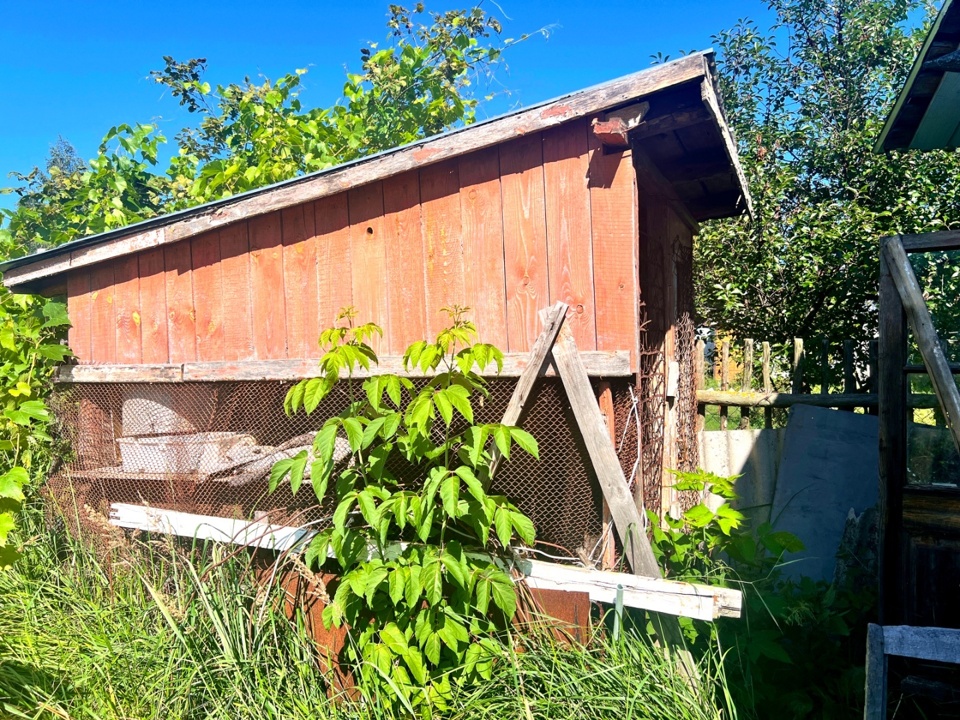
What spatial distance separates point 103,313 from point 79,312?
221mm

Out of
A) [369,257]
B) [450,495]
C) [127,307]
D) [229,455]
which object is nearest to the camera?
[450,495]

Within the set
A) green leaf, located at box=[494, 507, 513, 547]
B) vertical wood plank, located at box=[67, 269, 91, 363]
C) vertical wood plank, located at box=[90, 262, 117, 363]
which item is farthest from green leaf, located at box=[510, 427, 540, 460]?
vertical wood plank, located at box=[67, 269, 91, 363]

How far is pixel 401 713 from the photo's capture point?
2924mm

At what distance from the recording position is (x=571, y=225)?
10.8ft

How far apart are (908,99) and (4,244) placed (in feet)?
23.0

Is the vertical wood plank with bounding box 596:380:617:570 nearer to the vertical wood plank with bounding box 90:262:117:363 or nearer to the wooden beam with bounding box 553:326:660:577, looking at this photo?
the wooden beam with bounding box 553:326:660:577

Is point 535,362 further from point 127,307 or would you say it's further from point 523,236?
point 127,307

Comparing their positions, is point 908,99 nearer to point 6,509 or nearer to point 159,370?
point 159,370

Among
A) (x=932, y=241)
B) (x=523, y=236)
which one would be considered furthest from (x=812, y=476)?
(x=523, y=236)

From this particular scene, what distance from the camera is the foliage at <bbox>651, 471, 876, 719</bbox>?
3.10 metres

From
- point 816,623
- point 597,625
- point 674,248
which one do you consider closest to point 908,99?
point 674,248

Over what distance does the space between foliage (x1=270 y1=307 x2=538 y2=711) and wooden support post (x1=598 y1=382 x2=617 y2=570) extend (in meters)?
0.52

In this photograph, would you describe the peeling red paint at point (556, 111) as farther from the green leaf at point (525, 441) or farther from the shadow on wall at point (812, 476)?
the shadow on wall at point (812, 476)

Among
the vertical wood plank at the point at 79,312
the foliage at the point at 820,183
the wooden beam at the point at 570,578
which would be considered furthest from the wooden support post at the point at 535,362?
the foliage at the point at 820,183
